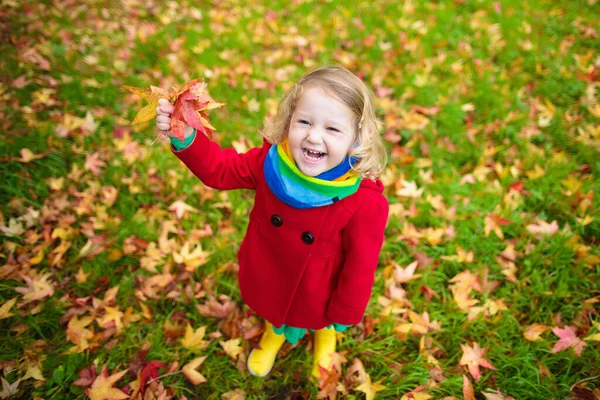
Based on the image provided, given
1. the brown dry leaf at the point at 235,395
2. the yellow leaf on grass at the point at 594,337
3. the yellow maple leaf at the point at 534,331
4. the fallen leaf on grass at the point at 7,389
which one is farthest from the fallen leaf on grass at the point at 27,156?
the yellow leaf on grass at the point at 594,337

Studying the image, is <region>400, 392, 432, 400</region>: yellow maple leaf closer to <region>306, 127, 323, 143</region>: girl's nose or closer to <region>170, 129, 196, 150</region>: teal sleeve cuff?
<region>306, 127, 323, 143</region>: girl's nose

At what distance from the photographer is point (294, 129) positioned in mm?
1396

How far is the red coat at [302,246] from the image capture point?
1.51 m

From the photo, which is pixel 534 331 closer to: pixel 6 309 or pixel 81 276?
pixel 81 276

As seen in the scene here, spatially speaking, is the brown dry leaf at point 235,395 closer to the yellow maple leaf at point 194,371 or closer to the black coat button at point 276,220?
the yellow maple leaf at point 194,371

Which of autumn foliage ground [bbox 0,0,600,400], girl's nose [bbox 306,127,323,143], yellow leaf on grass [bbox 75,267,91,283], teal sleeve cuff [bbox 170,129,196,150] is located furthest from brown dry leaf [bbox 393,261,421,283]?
yellow leaf on grass [bbox 75,267,91,283]

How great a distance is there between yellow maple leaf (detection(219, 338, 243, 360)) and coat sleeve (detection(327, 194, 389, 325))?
753 mm

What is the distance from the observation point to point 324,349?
6.91 ft

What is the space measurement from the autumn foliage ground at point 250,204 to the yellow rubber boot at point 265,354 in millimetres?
57

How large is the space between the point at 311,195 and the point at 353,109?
0.35 metres

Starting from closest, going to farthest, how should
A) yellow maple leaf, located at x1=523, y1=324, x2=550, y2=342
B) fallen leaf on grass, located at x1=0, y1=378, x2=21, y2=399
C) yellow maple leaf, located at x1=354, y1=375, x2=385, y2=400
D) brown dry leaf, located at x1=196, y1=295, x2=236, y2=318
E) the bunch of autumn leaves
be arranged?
the bunch of autumn leaves → fallen leaf on grass, located at x1=0, y1=378, x2=21, y2=399 → yellow maple leaf, located at x1=354, y1=375, x2=385, y2=400 → yellow maple leaf, located at x1=523, y1=324, x2=550, y2=342 → brown dry leaf, located at x1=196, y1=295, x2=236, y2=318

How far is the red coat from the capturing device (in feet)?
4.95

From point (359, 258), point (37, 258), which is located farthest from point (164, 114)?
point (37, 258)

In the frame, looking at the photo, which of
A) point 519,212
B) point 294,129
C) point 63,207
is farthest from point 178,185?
point 519,212
